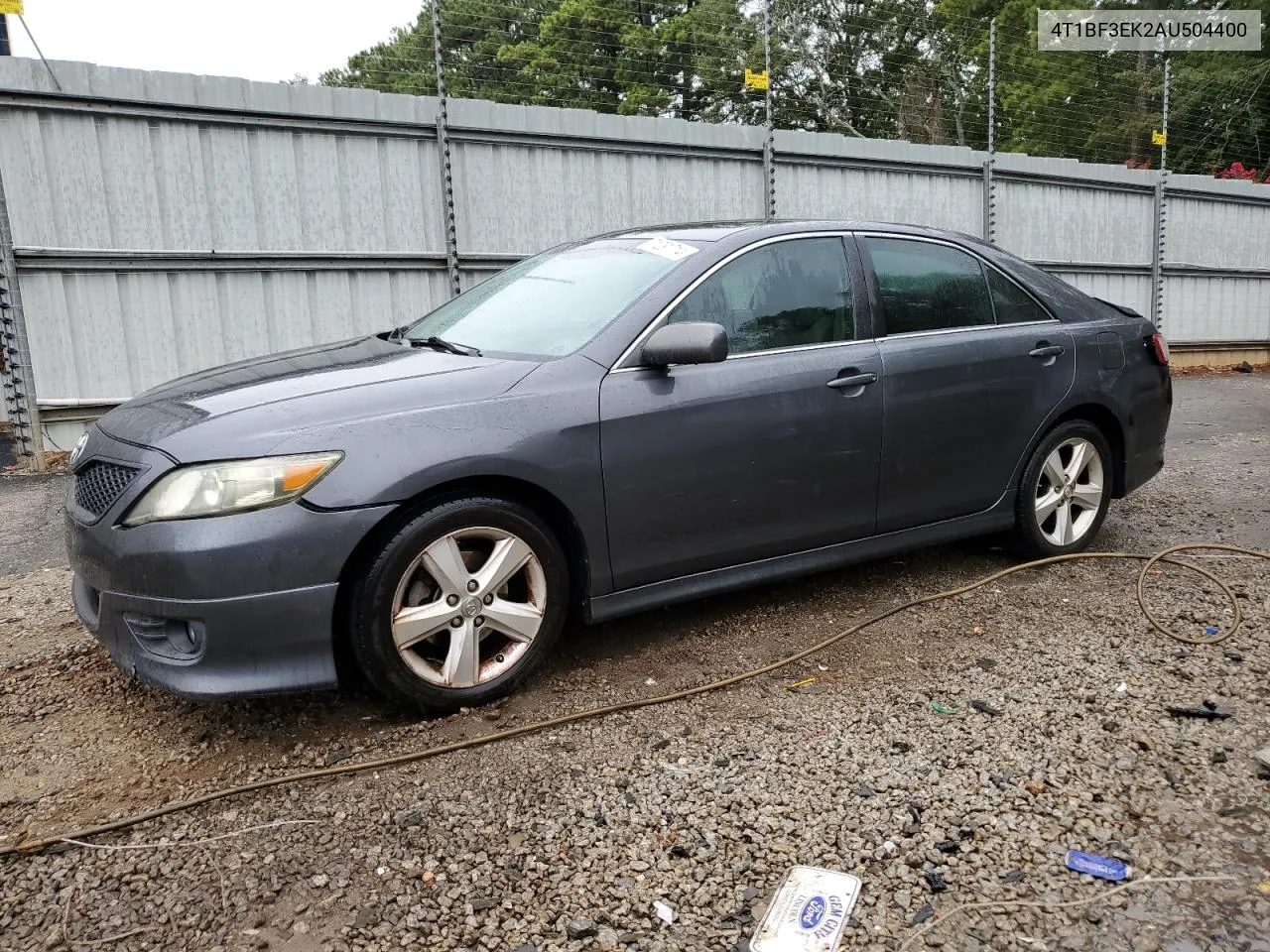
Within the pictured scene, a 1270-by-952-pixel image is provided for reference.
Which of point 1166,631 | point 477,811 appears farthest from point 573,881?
point 1166,631

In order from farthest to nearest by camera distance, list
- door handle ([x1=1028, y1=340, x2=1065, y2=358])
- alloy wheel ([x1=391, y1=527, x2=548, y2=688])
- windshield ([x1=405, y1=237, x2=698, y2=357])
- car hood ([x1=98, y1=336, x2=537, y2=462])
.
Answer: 1. door handle ([x1=1028, y1=340, x2=1065, y2=358])
2. windshield ([x1=405, y1=237, x2=698, y2=357])
3. alloy wheel ([x1=391, y1=527, x2=548, y2=688])
4. car hood ([x1=98, y1=336, x2=537, y2=462])

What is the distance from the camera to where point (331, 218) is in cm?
812

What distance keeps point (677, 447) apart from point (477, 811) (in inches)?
54.1

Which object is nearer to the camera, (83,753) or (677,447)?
(83,753)

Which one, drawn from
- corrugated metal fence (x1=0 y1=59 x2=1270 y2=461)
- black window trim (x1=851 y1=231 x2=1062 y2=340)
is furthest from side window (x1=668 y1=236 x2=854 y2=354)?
corrugated metal fence (x1=0 y1=59 x2=1270 y2=461)

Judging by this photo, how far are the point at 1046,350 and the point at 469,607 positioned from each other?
286 centimetres

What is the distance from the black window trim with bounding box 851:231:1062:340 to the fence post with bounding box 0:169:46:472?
6070 millimetres

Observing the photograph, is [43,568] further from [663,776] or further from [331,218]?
[331,218]

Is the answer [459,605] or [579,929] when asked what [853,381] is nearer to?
[459,605]

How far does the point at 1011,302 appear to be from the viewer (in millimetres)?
4371

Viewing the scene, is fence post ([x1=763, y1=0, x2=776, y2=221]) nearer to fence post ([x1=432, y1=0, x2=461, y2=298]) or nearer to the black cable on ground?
fence post ([x1=432, y1=0, x2=461, y2=298])

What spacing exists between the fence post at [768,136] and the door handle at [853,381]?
6.77 metres

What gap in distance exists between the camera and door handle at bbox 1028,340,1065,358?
4.28 metres

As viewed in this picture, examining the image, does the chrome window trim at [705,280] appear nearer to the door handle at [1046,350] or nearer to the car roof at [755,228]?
the car roof at [755,228]
